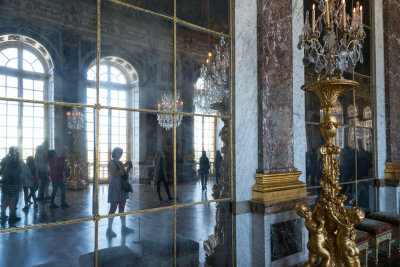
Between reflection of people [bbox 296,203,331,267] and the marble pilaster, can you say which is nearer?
reflection of people [bbox 296,203,331,267]

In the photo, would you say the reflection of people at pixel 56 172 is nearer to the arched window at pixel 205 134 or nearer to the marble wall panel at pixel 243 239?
the arched window at pixel 205 134

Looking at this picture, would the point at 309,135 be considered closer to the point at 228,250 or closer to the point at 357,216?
the point at 357,216

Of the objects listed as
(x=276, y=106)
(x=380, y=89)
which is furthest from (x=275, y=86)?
(x=380, y=89)

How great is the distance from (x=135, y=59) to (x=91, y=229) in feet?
5.27

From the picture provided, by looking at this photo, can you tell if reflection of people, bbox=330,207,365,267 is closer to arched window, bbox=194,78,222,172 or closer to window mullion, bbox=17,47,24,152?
arched window, bbox=194,78,222,172

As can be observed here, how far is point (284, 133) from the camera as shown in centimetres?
361

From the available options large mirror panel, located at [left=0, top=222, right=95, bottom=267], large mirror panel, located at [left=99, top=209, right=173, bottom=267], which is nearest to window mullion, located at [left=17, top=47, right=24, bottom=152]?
large mirror panel, located at [left=0, top=222, right=95, bottom=267]

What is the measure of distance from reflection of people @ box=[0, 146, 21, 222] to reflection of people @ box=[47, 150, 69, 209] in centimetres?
23

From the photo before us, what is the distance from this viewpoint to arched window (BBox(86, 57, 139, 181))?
2.54 metres

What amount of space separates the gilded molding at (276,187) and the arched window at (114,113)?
150cm

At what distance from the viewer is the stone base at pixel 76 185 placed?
241 centimetres

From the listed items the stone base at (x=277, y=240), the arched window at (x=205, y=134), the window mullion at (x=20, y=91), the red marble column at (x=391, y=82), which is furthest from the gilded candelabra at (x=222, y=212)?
the red marble column at (x=391, y=82)

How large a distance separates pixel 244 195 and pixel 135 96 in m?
1.73

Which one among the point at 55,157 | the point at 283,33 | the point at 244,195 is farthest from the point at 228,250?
the point at 283,33
